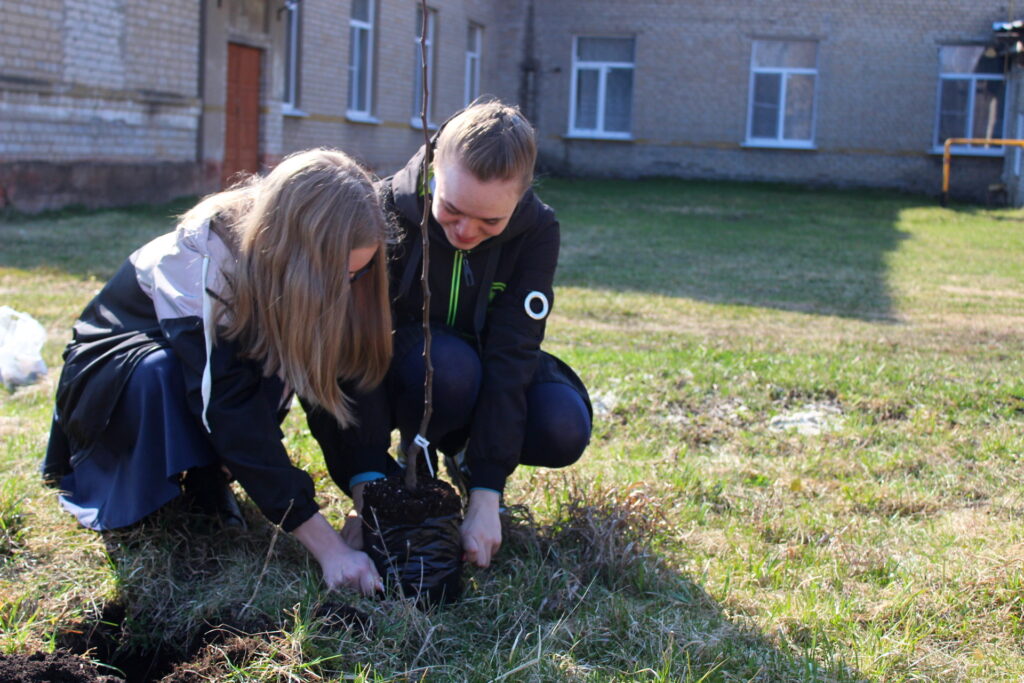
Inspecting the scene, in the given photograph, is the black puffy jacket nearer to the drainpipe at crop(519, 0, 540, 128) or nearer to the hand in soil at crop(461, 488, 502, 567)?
the hand in soil at crop(461, 488, 502, 567)

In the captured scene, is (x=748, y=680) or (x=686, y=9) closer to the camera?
(x=748, y=680)

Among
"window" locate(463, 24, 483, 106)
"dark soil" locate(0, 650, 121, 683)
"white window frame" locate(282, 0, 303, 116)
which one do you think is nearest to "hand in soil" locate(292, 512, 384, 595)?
"dark soil" locate(0, 650, 121, 683)

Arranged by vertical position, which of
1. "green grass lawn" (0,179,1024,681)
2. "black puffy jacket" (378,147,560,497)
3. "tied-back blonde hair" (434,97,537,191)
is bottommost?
"green grass lawn" (0,179,1024,681)

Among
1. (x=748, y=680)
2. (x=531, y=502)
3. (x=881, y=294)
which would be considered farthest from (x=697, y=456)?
(x=881, y=294)

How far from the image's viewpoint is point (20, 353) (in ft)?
13.2

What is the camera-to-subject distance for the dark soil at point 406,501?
2230 mm

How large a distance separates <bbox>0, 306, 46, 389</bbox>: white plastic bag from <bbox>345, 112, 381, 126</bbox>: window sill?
502 inches

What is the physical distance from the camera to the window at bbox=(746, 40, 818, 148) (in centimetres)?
2109

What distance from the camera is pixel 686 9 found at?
831 inches

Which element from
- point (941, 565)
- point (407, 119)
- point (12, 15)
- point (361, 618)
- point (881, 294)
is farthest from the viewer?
point (407, 119)


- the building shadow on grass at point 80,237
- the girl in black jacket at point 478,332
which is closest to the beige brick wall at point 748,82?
the building shadow on grass at point 80,237

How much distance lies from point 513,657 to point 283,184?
3.57 feet

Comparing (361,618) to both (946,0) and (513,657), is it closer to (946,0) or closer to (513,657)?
(513,657)

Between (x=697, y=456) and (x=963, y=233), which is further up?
(x=963, y=233)
